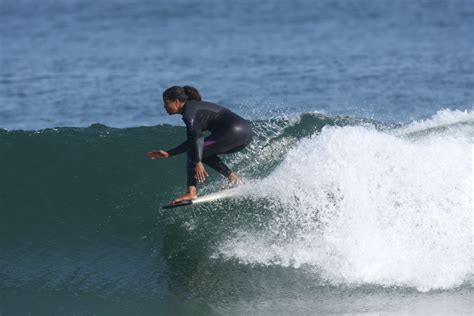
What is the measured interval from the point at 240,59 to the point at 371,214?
17.3 m

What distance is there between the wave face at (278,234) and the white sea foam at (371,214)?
0.01 metres

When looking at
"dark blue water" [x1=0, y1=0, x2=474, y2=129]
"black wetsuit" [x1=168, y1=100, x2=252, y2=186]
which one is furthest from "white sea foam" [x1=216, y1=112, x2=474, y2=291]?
"dark blue water" [x1=0, y1=0, x2=474, y2=129]

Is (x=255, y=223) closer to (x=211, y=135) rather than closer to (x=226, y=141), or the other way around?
(x=226, y=141)

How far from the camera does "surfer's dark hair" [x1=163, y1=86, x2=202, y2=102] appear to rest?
960 cm

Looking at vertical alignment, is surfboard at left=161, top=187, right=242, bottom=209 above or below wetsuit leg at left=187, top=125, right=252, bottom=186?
below

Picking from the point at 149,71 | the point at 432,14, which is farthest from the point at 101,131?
the point at 432,14

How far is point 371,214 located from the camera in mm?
9477

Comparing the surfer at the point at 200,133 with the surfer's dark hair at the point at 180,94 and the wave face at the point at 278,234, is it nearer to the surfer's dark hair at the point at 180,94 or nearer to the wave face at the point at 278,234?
the surfer's dark hair at the point at 180,94

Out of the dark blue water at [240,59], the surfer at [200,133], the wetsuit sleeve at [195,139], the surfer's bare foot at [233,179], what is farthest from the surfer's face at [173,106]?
the dark blue water at [240,59]

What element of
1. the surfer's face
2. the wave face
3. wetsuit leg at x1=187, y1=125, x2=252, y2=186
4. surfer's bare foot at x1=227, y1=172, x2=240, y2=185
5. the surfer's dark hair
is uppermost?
the surfer's dark hair

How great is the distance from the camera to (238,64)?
2550 cm

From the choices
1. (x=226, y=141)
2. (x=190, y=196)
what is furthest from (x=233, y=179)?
(x=190, y=196)

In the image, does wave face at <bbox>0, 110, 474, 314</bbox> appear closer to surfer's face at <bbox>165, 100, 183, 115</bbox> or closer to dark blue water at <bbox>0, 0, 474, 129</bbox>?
surfer's face at <bbox>165, 100, 183, 115</bbox>

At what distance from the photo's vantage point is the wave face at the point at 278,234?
909cm
